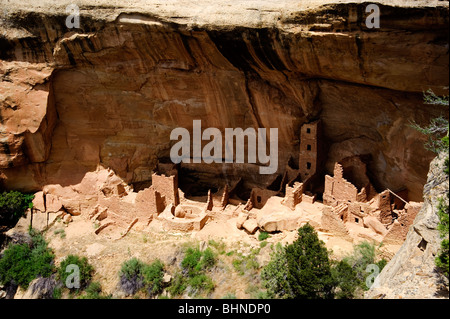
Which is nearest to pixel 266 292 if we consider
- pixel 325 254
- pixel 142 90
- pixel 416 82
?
pixel 325 254

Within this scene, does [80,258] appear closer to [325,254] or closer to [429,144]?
[325,254]

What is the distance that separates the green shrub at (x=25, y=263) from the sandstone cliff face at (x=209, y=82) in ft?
10.2

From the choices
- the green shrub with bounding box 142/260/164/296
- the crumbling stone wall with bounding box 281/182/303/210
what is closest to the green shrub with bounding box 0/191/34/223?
the green shrub with bounding box 142/260/164/296

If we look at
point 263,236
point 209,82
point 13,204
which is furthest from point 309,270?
point 13,204

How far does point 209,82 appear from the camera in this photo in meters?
16.9

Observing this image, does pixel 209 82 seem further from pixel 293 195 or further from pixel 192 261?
pixel 192 261

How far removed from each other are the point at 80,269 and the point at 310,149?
9180 mm

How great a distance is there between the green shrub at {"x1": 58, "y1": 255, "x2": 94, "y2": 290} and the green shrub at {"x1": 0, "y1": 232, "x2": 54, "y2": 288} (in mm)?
665

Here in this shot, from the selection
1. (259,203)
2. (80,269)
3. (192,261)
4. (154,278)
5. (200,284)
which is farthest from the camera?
(259,203)

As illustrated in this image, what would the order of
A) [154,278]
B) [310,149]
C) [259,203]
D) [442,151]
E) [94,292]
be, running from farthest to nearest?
1. [259,203]
2. [310,149]
3. [94,292]
4. [154,278]
5. [442,151]

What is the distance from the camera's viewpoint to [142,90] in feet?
58.7

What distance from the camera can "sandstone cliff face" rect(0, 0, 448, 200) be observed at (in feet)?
41.8
